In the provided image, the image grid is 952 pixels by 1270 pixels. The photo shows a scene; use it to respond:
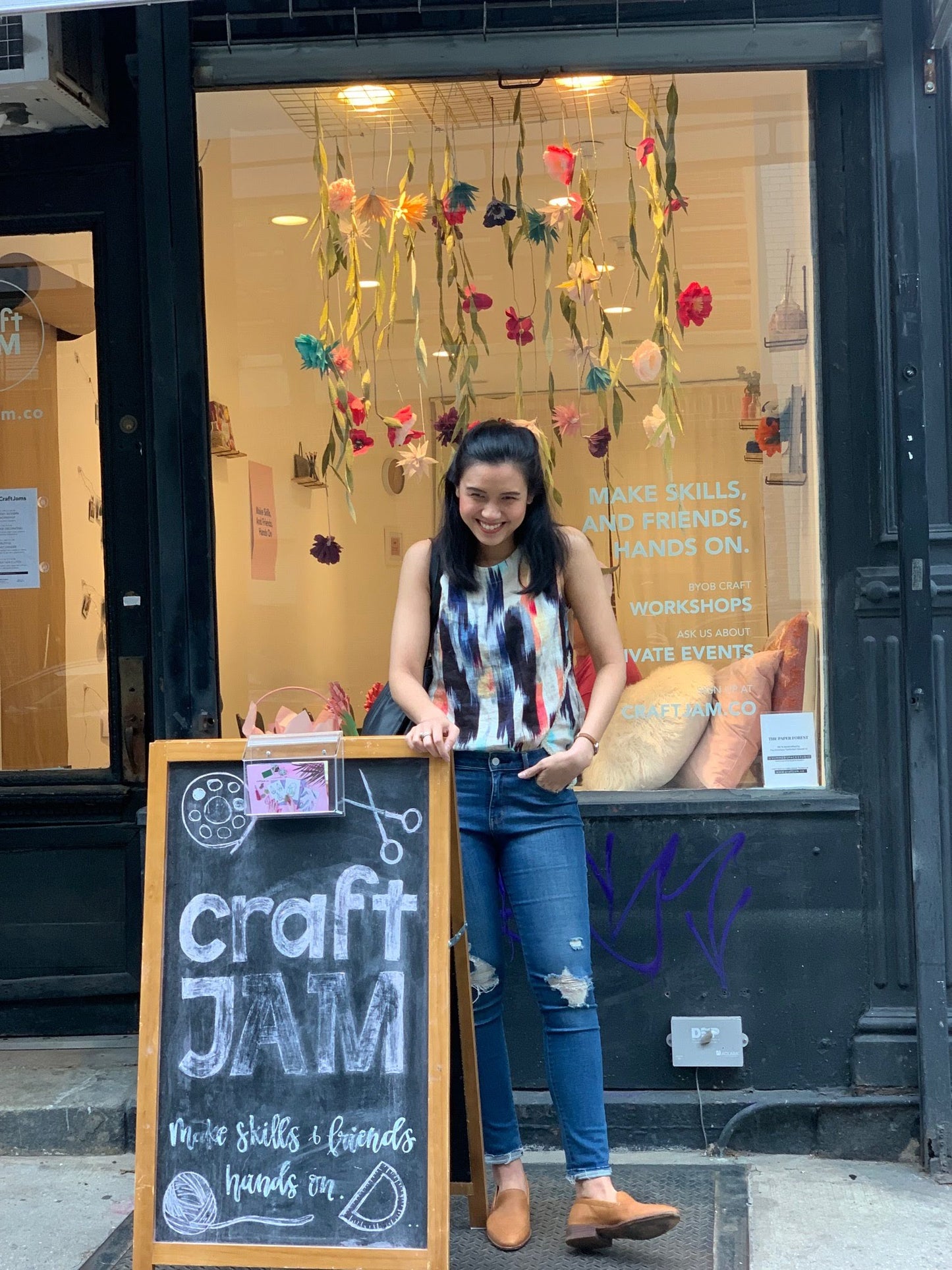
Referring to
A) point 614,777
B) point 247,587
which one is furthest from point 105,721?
point 614,777

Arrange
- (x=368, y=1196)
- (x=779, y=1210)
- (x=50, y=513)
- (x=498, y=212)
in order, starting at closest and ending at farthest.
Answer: (x=368, y=1196) < (x=779, y=1210) < (x=498, y=212) < (x=50, y=513)

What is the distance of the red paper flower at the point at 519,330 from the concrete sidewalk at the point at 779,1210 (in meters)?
2.42

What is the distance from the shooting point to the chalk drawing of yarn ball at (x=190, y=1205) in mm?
2820

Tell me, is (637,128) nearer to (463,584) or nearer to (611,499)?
(611,499)

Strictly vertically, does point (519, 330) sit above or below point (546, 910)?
above

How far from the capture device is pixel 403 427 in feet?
14.0

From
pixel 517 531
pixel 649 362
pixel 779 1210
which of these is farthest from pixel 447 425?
pixel 779 1210

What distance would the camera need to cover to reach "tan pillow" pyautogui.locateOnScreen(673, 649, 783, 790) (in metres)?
4.03

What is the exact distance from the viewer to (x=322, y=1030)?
2.87m

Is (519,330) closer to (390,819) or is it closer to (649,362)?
(649,362)

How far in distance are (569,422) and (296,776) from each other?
172cm

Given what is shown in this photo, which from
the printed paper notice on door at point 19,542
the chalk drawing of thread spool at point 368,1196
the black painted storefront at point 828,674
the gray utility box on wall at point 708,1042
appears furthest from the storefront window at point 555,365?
the chalk drawing of thread spool at point 368,1196

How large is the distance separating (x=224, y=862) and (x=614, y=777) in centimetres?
148

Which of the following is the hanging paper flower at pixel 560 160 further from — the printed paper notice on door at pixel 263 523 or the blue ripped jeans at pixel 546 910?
the blue ripped jeans at pixel 546 910
